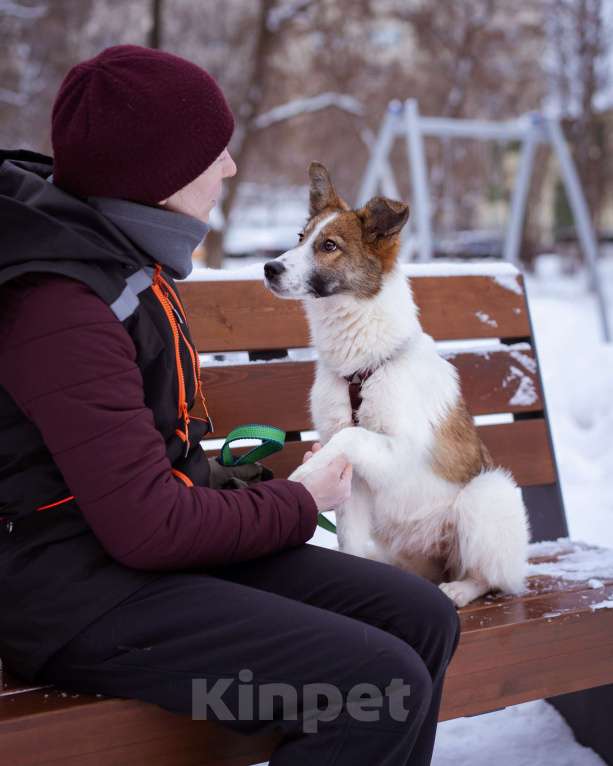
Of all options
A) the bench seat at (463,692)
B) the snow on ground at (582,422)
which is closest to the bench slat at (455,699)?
the bench seat at (463,692)

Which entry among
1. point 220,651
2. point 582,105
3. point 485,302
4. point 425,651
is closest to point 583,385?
point 485,302

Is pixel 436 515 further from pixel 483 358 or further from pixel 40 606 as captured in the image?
Answer: pixel 40 606

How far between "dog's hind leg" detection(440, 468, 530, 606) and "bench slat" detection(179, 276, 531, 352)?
0.83 m

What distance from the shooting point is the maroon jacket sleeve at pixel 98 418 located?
1.45 m

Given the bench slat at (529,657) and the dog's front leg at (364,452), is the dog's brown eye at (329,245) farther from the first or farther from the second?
the bench slat at (529,657)

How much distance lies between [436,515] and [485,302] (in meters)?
1.04

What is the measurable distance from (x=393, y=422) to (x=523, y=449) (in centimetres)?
97

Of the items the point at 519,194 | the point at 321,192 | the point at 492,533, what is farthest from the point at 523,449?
the point at 519,194

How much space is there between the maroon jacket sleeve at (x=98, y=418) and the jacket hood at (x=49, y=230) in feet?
0.16

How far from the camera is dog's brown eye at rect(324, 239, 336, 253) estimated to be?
2684 mm

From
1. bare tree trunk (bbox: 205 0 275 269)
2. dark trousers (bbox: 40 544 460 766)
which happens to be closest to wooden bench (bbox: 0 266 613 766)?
dark trousers (bbox: 40 544 460 766)

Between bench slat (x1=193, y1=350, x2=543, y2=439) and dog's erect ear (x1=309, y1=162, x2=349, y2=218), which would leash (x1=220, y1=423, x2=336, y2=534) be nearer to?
bench slat (x1=193, y1=350, x2=543, y2=439)

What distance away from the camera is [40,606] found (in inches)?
60.5

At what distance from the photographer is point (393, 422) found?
244 cm
